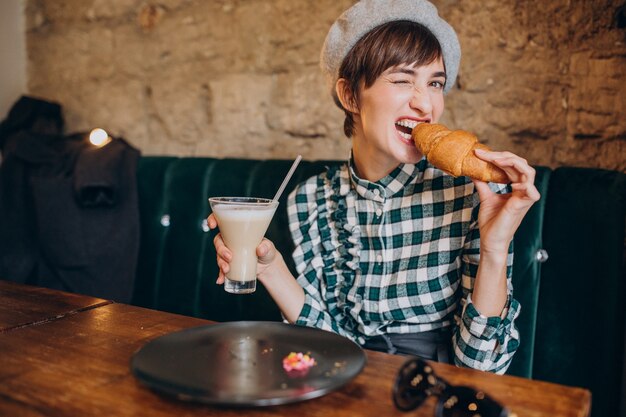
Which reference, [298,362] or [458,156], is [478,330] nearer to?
[458,156]

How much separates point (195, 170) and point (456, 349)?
1282mm

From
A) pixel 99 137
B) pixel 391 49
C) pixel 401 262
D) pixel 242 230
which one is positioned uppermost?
pixel 391 49

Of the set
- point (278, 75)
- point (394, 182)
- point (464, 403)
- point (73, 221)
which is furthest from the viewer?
point (278, 75)

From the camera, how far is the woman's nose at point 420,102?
5.10ft

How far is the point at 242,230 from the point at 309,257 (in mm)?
468

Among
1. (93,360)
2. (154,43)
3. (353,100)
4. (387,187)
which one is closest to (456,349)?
(387,187)

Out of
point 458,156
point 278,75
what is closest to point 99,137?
point 278,75

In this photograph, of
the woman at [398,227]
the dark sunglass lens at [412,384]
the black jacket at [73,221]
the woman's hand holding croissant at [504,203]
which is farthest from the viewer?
the black jacket at [73,221]

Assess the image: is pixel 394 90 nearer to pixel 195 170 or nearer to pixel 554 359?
pixel 554 359

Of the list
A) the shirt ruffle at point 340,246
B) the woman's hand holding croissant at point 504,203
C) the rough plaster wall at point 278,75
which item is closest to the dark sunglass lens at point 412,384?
the woman's hand holding croissant at point 504,203

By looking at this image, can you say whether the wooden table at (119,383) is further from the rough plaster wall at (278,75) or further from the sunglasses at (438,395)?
the rough plaster wall at (278,75)

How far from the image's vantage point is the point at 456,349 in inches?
58.0

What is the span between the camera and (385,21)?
5.29 ft

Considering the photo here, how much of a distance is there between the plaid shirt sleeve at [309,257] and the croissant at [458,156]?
1.63ft
